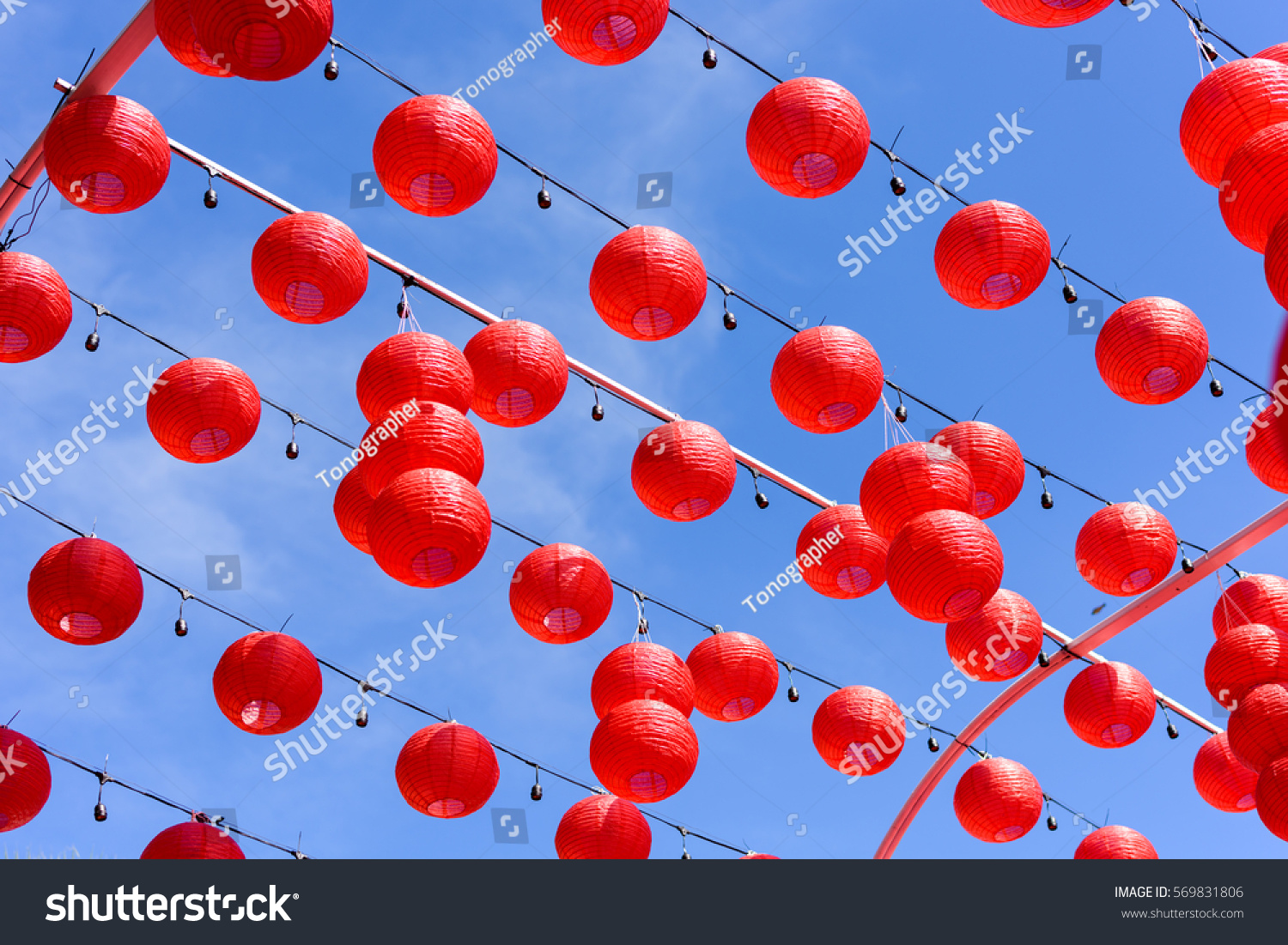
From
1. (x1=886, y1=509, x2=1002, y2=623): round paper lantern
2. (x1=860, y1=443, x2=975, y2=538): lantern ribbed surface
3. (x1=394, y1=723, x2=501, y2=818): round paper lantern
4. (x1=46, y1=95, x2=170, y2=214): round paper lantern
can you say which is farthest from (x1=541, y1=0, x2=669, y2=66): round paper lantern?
(x1=394, y1=723, x2=501, y2=818): round paper lantern

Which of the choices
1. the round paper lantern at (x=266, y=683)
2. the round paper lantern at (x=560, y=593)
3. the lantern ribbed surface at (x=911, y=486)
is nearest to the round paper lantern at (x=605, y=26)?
the lantern ribbed surface at (x=911, y=486)

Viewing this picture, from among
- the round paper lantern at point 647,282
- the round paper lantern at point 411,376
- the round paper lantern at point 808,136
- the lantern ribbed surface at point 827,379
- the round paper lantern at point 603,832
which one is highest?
the round paper lantern at point 808,136

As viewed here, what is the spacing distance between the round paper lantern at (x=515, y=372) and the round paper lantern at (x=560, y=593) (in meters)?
0.91

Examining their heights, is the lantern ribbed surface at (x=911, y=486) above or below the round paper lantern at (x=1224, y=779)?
above

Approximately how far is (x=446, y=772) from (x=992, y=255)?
180 inches

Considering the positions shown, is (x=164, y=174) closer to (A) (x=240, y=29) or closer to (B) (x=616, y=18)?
(A) (x=240, y=29)

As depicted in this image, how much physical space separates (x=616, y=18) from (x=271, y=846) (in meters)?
7.05

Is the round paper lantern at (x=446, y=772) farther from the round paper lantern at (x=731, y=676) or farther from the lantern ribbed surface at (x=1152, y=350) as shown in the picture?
the lantern ribbed surface at (x=1152, y=350)

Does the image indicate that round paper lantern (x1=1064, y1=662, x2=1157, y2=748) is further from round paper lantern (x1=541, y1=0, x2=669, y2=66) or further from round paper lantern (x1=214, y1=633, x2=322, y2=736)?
round paper lantern (x1=541, y1=0, x2=669, y2=66)

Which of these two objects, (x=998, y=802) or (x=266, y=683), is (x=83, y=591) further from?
(x=998, y=802)

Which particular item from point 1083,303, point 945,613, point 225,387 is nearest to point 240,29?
point 225,387

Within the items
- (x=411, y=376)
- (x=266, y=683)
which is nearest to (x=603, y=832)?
(x=266, y=683)

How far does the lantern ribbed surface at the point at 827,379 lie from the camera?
25.5 feet

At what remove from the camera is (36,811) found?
8258 millimetres
